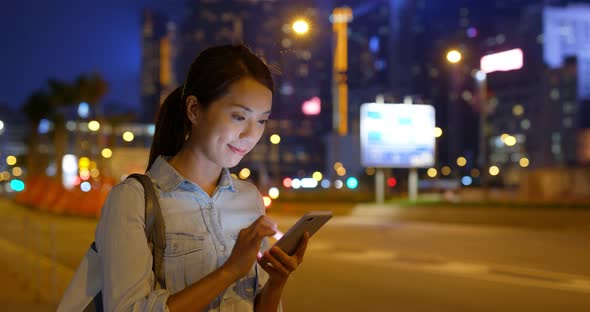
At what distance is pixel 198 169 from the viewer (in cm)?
241

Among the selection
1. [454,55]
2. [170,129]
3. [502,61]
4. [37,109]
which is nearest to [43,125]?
[37,109]

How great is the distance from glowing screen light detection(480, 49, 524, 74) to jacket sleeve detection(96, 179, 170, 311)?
36.8 metres

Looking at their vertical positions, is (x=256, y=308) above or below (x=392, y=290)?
above

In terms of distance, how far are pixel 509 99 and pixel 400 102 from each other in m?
85.6

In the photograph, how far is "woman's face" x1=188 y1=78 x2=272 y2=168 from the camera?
7.66 feet

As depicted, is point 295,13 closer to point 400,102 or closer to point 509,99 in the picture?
point 400,102

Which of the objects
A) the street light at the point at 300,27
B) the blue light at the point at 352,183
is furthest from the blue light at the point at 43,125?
the street light at the point at 300,27

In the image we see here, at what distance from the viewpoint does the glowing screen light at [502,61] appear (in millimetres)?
37812

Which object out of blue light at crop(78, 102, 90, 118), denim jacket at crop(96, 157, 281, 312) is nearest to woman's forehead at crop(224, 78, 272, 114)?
denim jacket at crop(96, 157, 281, 312)

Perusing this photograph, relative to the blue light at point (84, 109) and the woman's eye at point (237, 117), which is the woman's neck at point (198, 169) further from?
the blue light at point (84, 109)

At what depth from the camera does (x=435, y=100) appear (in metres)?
128

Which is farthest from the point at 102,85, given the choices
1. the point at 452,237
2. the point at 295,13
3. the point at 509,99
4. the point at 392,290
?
the point at 509,99

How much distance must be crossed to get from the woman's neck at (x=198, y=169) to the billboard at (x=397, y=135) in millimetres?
33751

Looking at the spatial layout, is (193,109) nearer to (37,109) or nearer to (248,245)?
(248,245)
